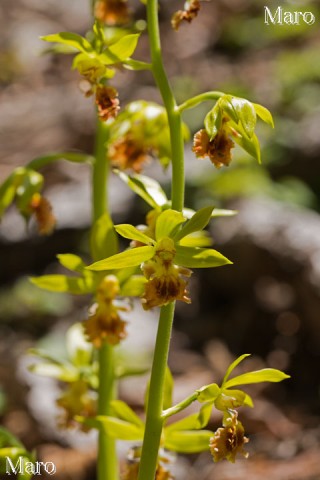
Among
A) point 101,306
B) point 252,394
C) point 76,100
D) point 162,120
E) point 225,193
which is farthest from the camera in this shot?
point 76,100

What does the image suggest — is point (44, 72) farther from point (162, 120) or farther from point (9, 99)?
point (162, 120)

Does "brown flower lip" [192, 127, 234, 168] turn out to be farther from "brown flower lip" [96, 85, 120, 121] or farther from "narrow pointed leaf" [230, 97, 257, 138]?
"brown flower lip" [96, 85, 120, 121]

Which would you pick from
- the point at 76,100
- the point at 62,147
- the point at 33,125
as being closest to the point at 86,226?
the point at 62,147

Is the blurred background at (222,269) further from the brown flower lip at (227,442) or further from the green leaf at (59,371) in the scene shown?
the brown flower lip at (227,442)

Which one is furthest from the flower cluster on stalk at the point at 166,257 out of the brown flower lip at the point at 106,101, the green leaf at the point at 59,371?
the green leaf at the point at 59,371

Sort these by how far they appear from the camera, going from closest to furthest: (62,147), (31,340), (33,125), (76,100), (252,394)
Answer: (252,394) → (31,340) → (62,147) → (33,125) → (76,100)
